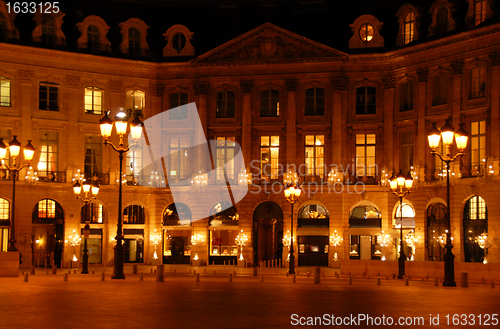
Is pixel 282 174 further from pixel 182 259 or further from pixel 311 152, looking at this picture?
pixel 182 259

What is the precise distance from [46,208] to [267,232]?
50.8 ft

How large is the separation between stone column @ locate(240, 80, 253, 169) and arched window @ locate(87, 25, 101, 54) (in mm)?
10529

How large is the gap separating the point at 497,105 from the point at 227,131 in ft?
61.6

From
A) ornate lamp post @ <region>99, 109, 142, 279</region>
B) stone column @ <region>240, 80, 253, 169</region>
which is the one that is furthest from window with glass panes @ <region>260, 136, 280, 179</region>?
ornate lamp post @ <region>99, 109, 142, 279</region>

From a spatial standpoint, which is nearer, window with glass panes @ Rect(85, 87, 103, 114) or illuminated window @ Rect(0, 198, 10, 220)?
illuminated window @ Rect(0, 198, 10, 220)

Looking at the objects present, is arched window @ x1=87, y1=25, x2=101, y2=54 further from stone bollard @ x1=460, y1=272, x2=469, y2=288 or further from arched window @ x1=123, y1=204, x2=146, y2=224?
stone bollard @ x1=460, y1=272, x2=469, y2=288

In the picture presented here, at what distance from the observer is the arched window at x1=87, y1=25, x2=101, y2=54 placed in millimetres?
51625

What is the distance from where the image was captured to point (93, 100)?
170 feet

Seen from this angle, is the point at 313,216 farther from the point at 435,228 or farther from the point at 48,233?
the point at 48,233

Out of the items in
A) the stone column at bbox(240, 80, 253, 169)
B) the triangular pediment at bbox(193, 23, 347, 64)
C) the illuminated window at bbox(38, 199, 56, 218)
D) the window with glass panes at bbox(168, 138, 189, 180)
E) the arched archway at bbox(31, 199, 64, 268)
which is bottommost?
the arched archway at bbox(31, 199, 64, 268)

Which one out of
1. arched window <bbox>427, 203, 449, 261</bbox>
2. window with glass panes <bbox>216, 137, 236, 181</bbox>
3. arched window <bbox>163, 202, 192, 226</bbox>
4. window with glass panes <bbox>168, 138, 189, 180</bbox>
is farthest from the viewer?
window with glass panes <bbox>168, 138, 189, 180</bbox>

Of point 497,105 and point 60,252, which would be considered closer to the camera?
point 497,105


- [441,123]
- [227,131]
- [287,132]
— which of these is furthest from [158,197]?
[441,123]

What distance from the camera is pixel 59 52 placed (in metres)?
49.9
